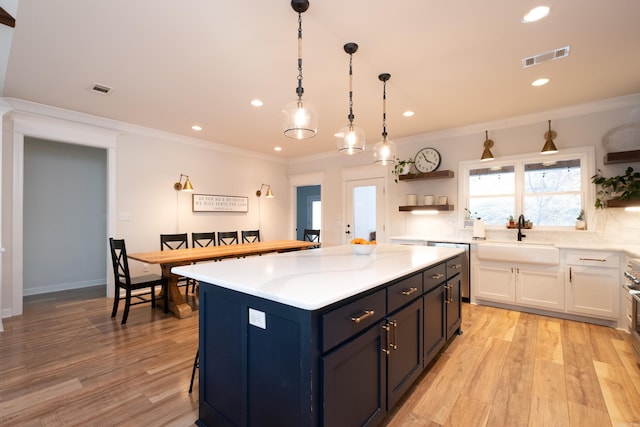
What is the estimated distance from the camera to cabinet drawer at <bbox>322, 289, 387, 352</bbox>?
4.23 ft

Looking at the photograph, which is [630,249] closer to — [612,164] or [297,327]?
[612,164]

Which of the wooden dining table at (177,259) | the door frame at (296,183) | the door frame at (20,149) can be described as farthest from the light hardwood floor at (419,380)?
the door frame at (296,183)

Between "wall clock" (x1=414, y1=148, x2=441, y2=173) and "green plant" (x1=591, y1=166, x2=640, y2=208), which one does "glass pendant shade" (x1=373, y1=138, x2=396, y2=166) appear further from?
"green plant" (x1=591, y1=166, x2=640, y2=208)

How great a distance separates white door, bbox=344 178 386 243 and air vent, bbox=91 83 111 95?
13.4 ft

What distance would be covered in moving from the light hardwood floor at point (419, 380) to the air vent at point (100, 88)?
2557 millimetres

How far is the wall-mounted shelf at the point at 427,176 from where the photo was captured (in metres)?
4.59

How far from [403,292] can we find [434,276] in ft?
1.98

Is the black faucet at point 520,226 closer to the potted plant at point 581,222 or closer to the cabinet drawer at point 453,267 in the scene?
the potted plant at point 581,222

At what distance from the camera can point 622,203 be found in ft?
10.8

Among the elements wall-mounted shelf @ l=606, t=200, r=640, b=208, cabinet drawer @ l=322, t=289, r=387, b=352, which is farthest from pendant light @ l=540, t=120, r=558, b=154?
cabinet drawer @ l=322, t=289, r=387, b=352

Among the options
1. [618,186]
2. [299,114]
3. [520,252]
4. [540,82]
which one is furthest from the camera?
[520,252]

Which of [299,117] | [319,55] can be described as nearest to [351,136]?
[299,117]

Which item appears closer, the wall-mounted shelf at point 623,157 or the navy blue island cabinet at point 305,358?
the navy blue island cabinet at point 305,358

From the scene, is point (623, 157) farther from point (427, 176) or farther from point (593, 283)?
point (427, 176)
